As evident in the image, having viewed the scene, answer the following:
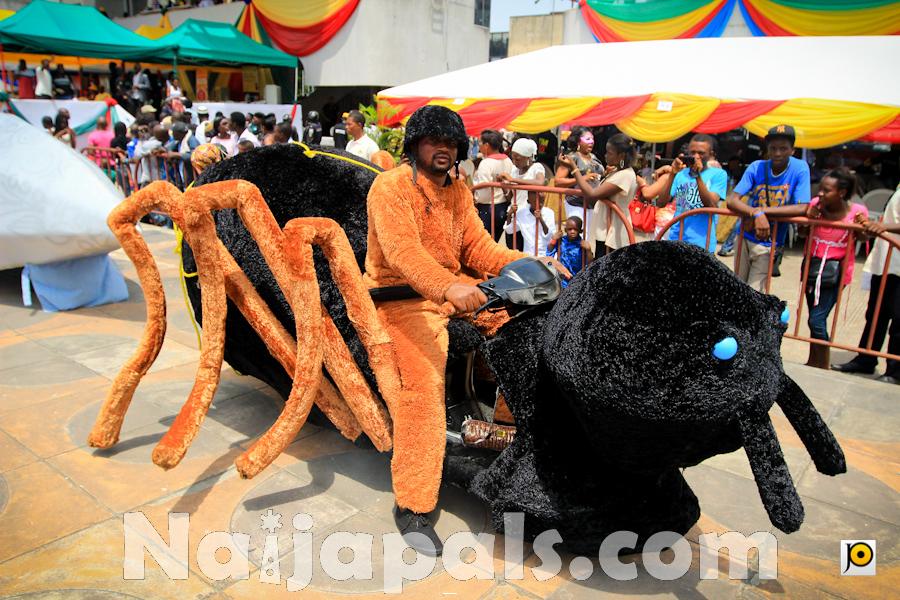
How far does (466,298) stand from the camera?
2477 millimetres

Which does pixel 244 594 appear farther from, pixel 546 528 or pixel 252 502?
→ pixel 546 528

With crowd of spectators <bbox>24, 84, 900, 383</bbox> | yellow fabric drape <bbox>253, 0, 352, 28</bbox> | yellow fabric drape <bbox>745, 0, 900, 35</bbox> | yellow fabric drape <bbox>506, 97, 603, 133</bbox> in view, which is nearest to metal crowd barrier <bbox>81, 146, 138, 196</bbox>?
crowd of spectators <bbox>24, 84, 900, 383</bbox>

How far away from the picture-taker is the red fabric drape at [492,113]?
10914 millimetres

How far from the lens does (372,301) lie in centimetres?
300

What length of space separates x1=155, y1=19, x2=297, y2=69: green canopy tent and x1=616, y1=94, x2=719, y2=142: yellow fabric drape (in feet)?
38.8

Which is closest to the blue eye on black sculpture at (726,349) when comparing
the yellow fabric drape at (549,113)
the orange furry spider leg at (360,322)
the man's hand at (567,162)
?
the orange furry spider leg at (360,322)

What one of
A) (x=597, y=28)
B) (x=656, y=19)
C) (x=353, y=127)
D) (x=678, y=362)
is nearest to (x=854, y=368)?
(x=678, y=362)

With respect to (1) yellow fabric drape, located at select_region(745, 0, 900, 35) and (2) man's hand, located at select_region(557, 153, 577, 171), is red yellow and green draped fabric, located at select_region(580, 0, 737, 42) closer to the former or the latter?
(1) yellow fabric drape, located at select_region(745, 0, 900, 35)

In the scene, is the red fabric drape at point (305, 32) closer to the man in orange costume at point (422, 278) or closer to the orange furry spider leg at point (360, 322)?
the man in orange costume at point (422, 278)

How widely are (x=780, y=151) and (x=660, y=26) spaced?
1108 centimetres

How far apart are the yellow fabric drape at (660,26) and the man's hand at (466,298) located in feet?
46.8

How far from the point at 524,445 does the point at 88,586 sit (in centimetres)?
171

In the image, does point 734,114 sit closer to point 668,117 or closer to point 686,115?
point 686,115

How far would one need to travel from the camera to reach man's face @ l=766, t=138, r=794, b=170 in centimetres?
525
